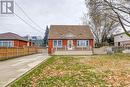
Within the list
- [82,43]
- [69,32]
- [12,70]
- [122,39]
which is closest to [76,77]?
[12,70]

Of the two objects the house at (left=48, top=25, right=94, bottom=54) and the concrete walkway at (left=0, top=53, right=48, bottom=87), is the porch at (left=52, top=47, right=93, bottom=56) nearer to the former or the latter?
the house at (left=48, top=25, right=94, bottom=54)

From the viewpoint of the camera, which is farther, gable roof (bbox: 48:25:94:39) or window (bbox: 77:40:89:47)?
gable roof (bbox: 48:25:94:39)

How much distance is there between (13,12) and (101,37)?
35.5m

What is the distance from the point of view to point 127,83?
29.1ft

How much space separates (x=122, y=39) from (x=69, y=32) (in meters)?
19.1

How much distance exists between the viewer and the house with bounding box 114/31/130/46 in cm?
5408

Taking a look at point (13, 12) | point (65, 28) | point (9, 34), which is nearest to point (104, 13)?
point (13, 12)

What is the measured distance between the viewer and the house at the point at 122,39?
54081mm

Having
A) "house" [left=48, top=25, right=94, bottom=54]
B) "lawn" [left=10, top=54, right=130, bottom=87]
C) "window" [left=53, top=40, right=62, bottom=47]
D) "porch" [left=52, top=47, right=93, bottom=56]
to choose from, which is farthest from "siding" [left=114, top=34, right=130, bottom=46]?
"lawn" [left=10, top=54, right=130, bottom=87]

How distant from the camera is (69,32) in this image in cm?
4512

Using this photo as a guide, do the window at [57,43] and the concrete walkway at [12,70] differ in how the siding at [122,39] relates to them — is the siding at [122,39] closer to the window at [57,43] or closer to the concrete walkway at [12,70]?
the window at [57,43]

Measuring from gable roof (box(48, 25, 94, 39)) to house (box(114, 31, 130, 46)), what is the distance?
13.2m

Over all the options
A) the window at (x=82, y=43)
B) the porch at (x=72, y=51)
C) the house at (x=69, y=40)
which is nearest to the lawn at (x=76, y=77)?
the porch at (x=72, y=51)

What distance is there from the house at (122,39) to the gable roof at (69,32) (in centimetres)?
1319
